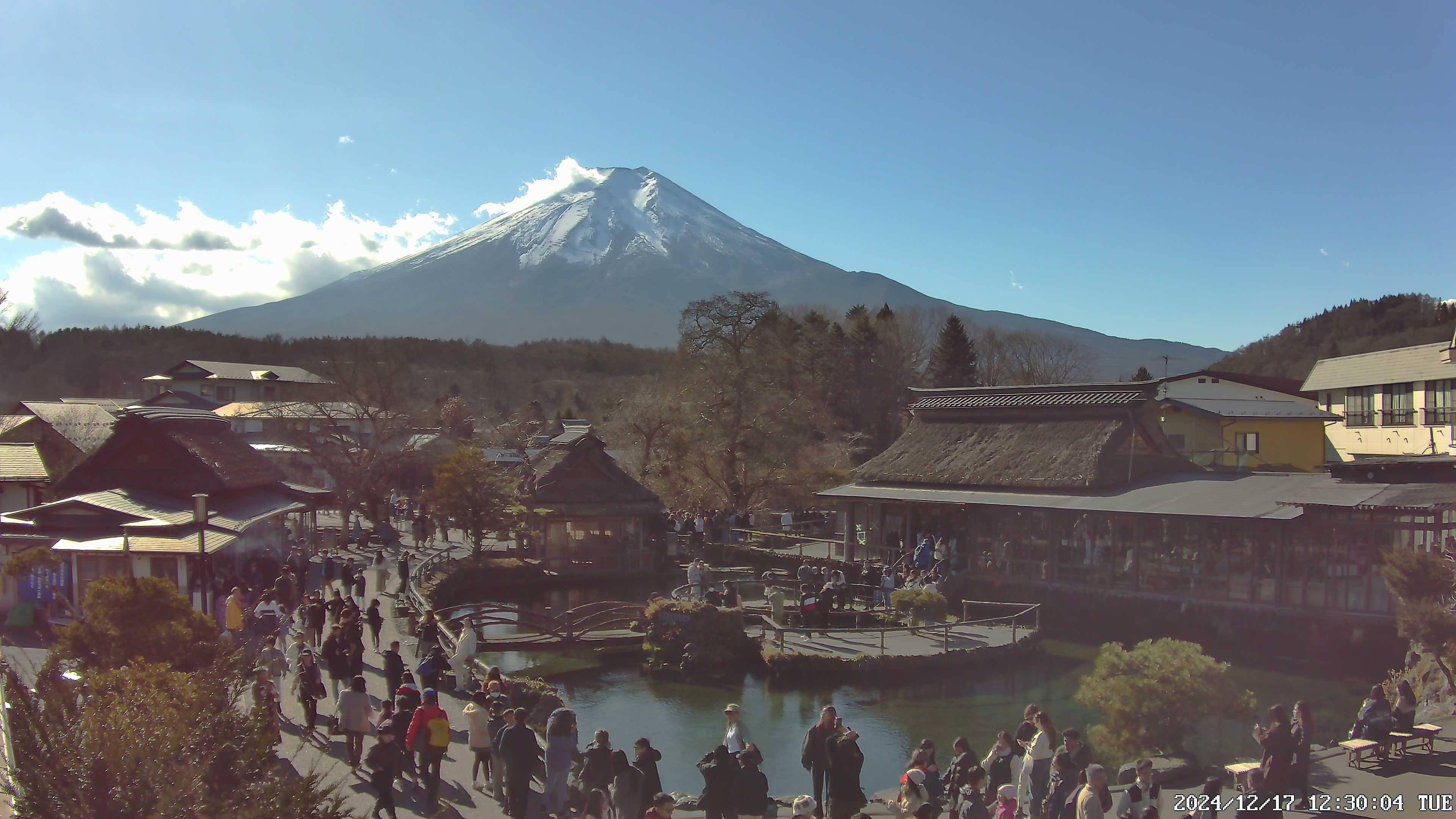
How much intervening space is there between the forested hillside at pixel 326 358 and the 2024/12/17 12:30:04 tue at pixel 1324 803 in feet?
142

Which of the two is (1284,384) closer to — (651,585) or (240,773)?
(651,585)

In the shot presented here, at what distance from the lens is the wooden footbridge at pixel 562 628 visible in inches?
719

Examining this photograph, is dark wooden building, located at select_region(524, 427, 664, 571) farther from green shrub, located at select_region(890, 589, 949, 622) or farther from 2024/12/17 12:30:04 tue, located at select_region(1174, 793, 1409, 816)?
2024/12/17 12:30:04 tue, located at select_region(1174, 793, 1409, 816)

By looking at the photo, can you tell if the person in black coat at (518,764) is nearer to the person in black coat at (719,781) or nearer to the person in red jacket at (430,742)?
the person in red jacket at (430,742)

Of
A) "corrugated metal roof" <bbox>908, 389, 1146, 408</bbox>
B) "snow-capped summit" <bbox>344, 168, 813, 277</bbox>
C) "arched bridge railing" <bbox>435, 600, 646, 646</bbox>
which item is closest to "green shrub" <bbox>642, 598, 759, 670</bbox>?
"arched bridge railing" <bbox>435, 600, 646, 646</bbox>

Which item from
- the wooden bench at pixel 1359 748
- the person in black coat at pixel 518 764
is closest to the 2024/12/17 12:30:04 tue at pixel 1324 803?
the wooden bench at pixel 1359 748

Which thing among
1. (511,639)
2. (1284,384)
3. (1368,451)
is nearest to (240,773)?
(511,639)

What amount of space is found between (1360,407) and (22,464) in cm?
4654

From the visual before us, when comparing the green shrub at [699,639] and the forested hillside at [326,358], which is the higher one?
the forested hillside at [326,358]

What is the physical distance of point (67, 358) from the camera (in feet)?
247

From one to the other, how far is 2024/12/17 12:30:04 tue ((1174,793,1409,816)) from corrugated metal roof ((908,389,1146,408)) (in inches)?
632

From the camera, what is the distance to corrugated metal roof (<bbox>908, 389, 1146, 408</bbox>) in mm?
24250

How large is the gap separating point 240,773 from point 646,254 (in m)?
170

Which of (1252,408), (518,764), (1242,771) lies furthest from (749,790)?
(1252,408)
